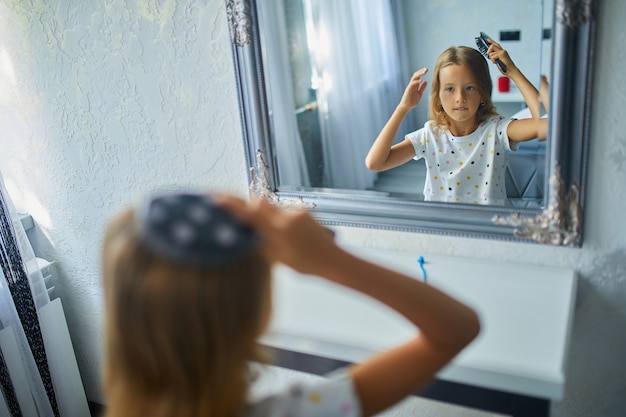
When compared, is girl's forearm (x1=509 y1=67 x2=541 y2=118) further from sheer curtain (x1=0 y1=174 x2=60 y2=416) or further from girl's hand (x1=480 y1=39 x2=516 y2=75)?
sheer curtain (x1=0 y1=174 x2=60 y2=416)

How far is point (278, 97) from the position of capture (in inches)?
56.9

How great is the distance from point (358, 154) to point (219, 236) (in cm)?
82

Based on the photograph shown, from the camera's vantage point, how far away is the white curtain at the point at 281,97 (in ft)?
4.56

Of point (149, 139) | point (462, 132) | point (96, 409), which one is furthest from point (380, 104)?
point (96, 409)

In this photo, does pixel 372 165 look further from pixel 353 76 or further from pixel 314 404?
pixel 314 404

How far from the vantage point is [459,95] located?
1.32 meters

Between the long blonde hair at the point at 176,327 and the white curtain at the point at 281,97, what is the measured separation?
786 mm

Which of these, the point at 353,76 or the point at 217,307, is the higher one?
the point at 353,76

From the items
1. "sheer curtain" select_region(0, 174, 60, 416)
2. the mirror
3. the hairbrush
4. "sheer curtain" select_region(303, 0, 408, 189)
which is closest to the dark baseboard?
"sheer curtain" select_region(0, 174, 60, 416)

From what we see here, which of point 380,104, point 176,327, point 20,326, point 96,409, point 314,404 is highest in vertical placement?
point 380,104

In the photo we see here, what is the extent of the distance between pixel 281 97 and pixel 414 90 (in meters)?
0.29

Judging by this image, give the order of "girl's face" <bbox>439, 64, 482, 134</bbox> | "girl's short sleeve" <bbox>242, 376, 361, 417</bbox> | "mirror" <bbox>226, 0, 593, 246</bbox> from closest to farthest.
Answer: "girl's short sleeve" <bbox>242, 376, 361, 417</bbox>, "mirror" <bbox>226, 0, 593, 246</bbox>, "girl's face" <bbox>439, 64, 482, 134</bbox>

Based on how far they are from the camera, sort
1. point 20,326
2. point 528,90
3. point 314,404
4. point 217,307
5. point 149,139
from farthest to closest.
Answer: point 20,326, point 149,139, point 528,90, point 314,404, point 217,307

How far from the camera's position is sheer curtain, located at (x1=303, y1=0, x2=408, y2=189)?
1.33 metres
